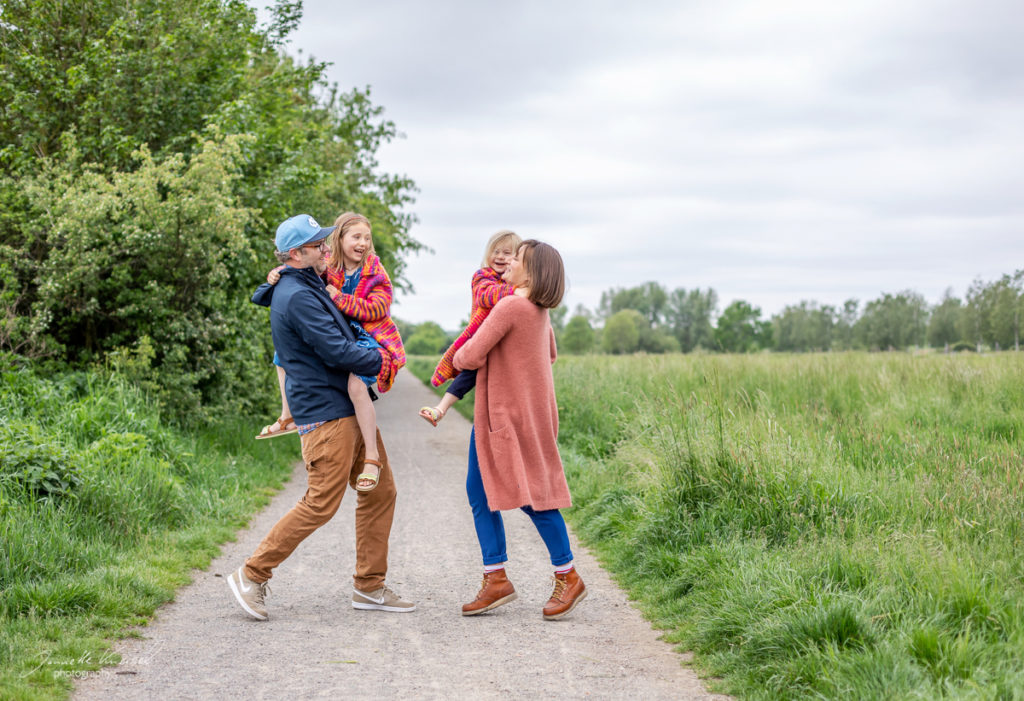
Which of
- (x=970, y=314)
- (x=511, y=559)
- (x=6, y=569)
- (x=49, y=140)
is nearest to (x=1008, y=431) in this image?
(x=511, y=559)

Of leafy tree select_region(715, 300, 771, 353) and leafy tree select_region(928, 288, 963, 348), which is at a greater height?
leafy tree select_region(715, 300, 771, 353)

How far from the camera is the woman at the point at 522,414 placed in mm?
4809

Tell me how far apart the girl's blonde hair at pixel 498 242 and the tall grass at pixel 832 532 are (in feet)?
7.47

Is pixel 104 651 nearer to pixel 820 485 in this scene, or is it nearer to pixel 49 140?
pixel 820 485

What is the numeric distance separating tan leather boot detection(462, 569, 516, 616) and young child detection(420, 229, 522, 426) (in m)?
1.02

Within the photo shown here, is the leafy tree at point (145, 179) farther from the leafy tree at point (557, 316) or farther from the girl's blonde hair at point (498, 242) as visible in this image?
the leafy tree at point (557, 316)

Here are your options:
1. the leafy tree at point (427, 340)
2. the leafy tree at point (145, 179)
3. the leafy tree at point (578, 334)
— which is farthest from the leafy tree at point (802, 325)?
the leafy tree at point (145, 179)

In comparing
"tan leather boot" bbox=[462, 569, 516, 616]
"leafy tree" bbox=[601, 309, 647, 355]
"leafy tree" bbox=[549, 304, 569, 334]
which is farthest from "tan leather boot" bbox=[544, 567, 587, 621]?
"leafy tree" bbox=[601, 309, 647, 355]

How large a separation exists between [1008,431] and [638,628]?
472cm

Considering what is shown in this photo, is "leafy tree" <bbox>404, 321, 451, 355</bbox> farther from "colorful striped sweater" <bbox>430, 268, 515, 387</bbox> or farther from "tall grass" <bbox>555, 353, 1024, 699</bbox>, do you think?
"colorful striped sweater" <bbox>430, 268, 515, 387</bbox>

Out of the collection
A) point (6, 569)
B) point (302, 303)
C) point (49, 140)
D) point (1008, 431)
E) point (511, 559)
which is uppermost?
point (49, 140)

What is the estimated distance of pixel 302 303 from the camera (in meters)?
4.71

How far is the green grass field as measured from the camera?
137 inches

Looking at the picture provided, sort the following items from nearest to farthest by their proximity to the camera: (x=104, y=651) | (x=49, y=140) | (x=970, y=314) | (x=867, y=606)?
(x=867, y=606) < (x=104, y=651) < (x=49, y=140) < (x=970, y=314)
